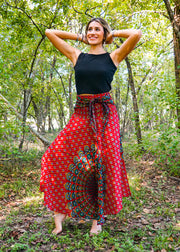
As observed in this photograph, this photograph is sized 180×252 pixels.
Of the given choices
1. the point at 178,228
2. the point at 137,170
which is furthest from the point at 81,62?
the point at 137,170

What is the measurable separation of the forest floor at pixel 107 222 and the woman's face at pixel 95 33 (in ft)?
7.50

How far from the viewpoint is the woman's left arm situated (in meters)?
2.47

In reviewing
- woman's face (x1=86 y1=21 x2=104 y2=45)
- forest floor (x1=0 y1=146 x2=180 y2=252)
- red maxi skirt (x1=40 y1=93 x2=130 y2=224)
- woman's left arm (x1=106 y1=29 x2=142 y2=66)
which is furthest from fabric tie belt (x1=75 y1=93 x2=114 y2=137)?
forest floor (x1=0 y1=146 x2=180 y2=252)

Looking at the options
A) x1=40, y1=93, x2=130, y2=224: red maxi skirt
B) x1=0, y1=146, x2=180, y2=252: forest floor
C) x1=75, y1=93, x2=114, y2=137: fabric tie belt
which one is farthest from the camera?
x1=75, y1=93, x2=114, y2=137: fabric tie belt

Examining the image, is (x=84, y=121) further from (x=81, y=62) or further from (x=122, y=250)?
(x=122, y=250)

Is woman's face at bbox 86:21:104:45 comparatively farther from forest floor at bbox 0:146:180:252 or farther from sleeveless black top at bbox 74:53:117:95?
forest floor at bbox 0:146:180:252

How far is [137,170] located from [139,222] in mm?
2687

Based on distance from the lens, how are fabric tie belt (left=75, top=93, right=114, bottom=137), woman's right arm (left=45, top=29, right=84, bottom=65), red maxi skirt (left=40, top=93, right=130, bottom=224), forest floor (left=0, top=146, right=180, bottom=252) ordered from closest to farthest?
forest floor (left=0, top=146, right=180, bottom=252) → red maxi skirt (left=40, top=93, right=130, bottom=224) → fabric tie belt (left=75, top=93, right=114, bottom=137) → woman's right arm (left=45, top=29, right=84, bottom=65)

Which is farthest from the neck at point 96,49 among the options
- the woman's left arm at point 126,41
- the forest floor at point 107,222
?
the forest floor at point 107,222

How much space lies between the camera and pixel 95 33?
8.41ft

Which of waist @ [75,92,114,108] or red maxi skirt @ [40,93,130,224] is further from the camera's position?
waist @ [75,92,114,108]

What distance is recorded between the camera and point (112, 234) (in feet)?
8.13

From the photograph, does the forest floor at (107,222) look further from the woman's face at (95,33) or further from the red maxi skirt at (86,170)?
the woman's face at (95,33)

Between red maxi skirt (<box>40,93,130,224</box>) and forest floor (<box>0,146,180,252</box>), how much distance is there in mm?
289
